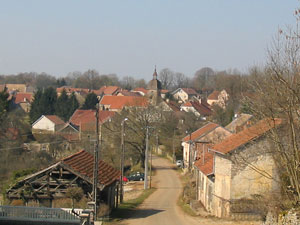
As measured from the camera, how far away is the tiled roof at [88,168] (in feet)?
75.5

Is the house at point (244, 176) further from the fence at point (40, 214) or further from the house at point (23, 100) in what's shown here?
the house at point (23, 100)

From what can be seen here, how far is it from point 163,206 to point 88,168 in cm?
764

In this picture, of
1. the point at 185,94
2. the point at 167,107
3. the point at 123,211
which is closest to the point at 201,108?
the point at 167,107

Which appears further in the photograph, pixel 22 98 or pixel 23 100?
pixel 22 98

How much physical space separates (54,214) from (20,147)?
80.9ft

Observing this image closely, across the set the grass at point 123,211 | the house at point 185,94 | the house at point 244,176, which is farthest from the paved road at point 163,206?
the house at point 185,94

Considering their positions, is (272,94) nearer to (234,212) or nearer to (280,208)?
(280,208)

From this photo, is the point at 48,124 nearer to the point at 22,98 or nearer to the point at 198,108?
the point at 198,108

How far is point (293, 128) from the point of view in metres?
13.6

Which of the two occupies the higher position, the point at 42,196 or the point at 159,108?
the point at 159,108

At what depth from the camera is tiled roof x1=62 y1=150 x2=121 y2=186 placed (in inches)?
906

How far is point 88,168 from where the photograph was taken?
23.9 m

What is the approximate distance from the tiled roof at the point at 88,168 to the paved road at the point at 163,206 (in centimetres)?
239

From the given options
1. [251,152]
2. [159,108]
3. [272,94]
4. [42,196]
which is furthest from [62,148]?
[272,94]
